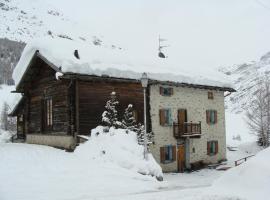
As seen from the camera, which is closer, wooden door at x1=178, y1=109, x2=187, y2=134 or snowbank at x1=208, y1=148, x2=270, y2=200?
snowbank at x1=208, y1=148, x2=270, y2=200

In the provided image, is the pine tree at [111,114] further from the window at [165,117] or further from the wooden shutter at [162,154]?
the wooden shutter at [162,154]

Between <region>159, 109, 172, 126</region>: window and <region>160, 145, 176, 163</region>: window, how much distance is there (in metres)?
1.63

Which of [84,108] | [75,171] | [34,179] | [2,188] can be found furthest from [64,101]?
[2,188]

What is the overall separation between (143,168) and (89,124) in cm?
671

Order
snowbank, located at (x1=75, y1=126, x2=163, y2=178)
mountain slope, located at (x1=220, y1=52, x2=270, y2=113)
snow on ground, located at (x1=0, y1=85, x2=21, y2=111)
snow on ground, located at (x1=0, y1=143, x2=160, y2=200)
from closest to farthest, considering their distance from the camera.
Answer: snow on ground, located at (x1=0, y1=143, x2=160, y2=200)
snowbank, located at (x1=75, y1=126, x2=163, y2=178)
snow on ground, located at (x1=0, y1=85, x2=21, y2=111)
mountain slope, located at (x1=220, y1=52, x2=270, y2=113)

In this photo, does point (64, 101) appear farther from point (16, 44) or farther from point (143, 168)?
point (16, 44)

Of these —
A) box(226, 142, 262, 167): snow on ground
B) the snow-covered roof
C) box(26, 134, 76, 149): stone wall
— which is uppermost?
the snow-covered roof

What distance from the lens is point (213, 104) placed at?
32438 mm

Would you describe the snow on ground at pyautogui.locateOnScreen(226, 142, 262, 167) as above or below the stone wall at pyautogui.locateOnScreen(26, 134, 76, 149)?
below

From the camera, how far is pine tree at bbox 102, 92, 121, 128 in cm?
2197

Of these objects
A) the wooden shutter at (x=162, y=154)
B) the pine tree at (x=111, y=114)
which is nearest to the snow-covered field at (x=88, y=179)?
the pine tree at (x=111, y=114)

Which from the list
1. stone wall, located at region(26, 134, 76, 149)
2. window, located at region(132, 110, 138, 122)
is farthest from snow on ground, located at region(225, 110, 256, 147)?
stone wall, located at region(26, 134, 76, 149)

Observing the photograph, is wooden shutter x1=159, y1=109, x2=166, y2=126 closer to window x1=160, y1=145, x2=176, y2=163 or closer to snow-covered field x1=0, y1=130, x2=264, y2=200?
window x1=160, y1=145, x2=176, y2=163

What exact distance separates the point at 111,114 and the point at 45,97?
507 cm
